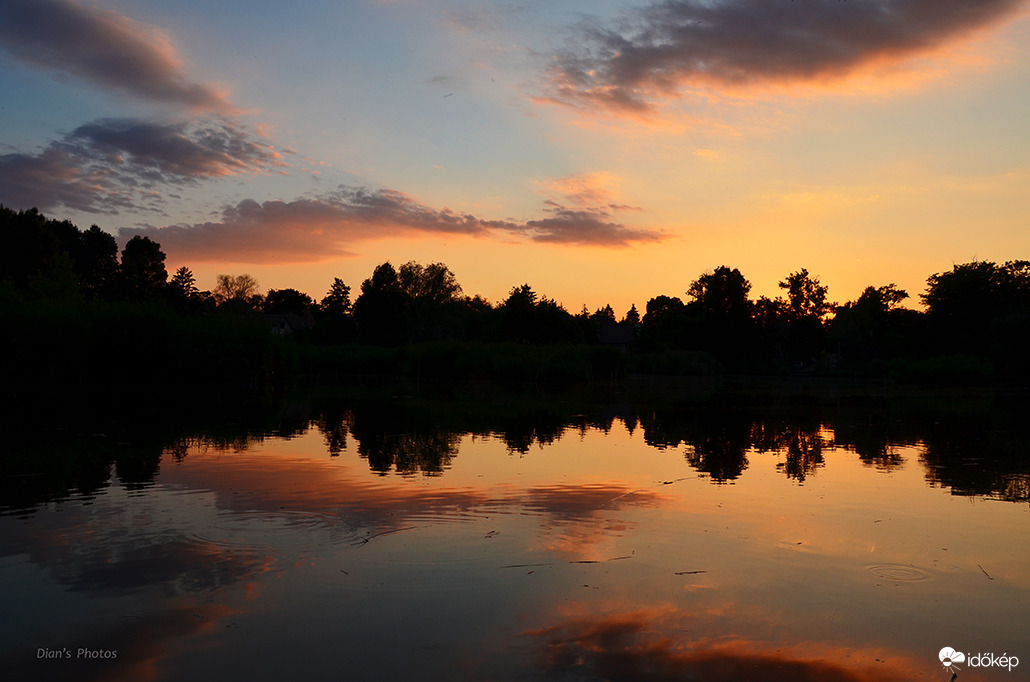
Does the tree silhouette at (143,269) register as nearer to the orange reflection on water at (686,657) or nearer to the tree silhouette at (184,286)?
the tree silhouette at (184,286)

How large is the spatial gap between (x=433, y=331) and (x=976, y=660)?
8635 cm

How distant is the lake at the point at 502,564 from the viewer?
4.64 meters

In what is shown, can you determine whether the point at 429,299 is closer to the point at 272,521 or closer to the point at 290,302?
the point at 290,302

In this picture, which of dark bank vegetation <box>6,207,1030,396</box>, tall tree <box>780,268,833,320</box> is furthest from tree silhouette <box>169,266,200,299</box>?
tall tree <box>780,268,833,320</box>

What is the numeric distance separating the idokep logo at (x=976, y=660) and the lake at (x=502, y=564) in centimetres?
2

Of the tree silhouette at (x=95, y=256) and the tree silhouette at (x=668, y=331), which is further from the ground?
the tree silhouette at (x=95, y=256)

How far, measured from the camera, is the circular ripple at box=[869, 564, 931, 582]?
646cm

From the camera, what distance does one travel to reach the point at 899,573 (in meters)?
6.61

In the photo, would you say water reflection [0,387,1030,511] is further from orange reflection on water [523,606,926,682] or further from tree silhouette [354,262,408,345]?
tree silhouette [354,262,408,345]

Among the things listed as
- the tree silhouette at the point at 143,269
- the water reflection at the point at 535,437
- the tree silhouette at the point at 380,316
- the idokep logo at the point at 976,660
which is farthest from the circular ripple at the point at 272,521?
the tree silhouette at the point at 380,316

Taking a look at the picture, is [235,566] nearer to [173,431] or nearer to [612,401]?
[173,431]

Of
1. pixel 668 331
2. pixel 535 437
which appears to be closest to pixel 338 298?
pixel 668 331

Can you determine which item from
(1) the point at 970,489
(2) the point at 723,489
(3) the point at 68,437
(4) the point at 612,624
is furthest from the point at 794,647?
(3) the point at 68,437

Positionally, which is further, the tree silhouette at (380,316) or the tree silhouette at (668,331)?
the tree silhouette at (668,331)
